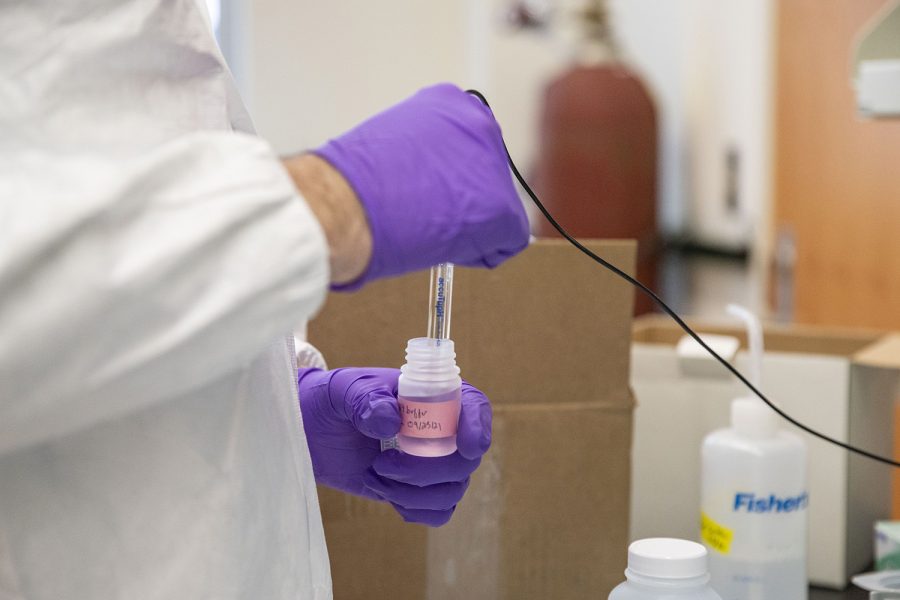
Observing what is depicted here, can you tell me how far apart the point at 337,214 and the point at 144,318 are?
0.48ft

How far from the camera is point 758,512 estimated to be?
969 millimetres

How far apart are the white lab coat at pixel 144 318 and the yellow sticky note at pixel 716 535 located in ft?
1.41

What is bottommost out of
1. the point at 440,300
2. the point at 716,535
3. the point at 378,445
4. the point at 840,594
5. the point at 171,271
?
the point at 840,594

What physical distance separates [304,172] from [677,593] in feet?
1.47

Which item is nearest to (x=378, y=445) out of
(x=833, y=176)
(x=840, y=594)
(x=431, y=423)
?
(x=431, y=423)

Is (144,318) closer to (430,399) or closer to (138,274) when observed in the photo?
(138,274)

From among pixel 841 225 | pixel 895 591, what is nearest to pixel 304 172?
pixel 895 591

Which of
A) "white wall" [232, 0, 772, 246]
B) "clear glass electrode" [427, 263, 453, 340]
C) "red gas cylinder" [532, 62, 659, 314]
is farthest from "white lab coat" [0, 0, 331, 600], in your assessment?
"white wall" [232, 0, 772, 246]

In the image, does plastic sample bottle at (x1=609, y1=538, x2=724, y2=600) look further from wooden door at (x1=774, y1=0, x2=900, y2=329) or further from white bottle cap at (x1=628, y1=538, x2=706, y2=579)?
wooden door at (x1=774, y1=0, x2=900, y2=329)

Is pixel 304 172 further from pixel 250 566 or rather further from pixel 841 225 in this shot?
pixel 841 225

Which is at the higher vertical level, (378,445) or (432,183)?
(432,183)

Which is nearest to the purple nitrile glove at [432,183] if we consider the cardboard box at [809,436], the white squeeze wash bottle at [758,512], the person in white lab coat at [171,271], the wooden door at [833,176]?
the person in white lab coat at [171,271]

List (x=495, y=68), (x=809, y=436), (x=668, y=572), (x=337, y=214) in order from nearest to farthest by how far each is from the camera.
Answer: (x=337, y=214)
(x=668, y=572)
(x=809, y=436)
(x=495, y=68)

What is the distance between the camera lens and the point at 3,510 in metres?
0.62
